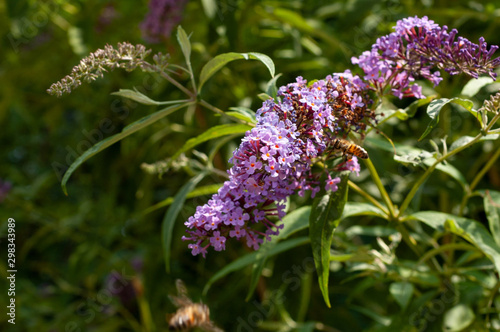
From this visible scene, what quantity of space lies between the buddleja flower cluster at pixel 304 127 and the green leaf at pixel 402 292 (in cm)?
66

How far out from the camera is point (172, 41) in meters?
2.83

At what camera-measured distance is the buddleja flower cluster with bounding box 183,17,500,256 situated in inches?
44.3

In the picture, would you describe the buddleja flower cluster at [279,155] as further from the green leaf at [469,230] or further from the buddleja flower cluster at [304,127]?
the green leaf at [469,230]

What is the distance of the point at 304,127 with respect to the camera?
3.90 ft

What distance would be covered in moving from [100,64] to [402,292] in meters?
1.21

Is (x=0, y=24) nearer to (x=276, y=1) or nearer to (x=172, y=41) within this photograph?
(x=172, y=41)

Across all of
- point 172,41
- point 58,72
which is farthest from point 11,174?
point 172,41

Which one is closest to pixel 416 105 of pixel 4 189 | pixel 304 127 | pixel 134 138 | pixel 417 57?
pixel 417 57

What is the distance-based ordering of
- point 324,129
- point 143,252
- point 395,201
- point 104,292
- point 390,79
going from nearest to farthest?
point 324,129 → point 390,79 → point 395,201 → point 143,252 → point 104,292

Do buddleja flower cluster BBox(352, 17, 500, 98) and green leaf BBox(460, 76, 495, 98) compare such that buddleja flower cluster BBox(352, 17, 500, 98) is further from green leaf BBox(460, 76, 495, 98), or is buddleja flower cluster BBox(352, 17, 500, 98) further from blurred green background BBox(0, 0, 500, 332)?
blurred green background BBox(0, 0, 500, 332)

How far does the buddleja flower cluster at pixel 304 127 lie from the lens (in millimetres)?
1125

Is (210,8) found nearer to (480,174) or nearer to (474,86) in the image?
(474,86)

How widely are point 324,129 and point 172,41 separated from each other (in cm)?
180


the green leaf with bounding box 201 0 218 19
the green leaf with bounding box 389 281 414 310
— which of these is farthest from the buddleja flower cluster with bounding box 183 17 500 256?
the green leaf with bounding box 201 0 218 19
